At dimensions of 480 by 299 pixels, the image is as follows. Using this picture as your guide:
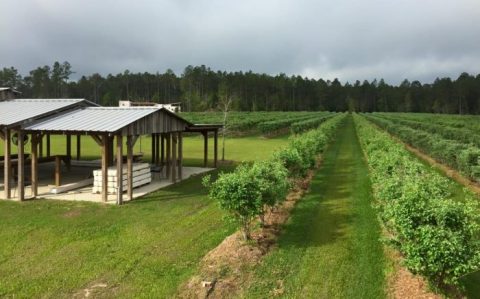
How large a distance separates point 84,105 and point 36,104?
2.24 meters

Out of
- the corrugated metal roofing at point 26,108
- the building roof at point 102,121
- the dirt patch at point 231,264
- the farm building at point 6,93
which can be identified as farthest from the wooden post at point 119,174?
the farm building at point 6,93

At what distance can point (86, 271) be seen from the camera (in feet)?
31.3

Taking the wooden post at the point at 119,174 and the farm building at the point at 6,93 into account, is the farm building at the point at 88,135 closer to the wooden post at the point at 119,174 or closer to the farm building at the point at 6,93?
the wooden post at the point at 119,174

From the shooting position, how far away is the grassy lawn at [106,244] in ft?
29.2

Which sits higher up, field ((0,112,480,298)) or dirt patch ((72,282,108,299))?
field ((0,112,480,298))

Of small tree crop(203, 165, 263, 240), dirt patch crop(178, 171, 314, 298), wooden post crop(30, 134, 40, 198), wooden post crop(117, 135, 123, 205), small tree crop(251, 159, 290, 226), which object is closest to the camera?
dirt patch crop(178, 171, 314, 298)

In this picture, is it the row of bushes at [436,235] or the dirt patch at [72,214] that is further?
the dirt patch at [72,214]

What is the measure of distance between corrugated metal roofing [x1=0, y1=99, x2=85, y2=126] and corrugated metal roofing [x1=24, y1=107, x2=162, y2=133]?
472 mm

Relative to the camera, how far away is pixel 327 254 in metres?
Answer: 10.6

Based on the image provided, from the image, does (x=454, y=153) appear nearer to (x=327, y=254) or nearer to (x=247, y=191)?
(x=327, y=254)

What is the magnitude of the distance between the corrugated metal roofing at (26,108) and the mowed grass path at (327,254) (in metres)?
11.4

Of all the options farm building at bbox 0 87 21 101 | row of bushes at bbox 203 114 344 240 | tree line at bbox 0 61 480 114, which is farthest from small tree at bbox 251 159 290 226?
tree line at bbox 0 61 480 114

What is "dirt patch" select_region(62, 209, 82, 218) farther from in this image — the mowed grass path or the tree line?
the tree line

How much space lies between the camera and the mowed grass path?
28.3 feet
